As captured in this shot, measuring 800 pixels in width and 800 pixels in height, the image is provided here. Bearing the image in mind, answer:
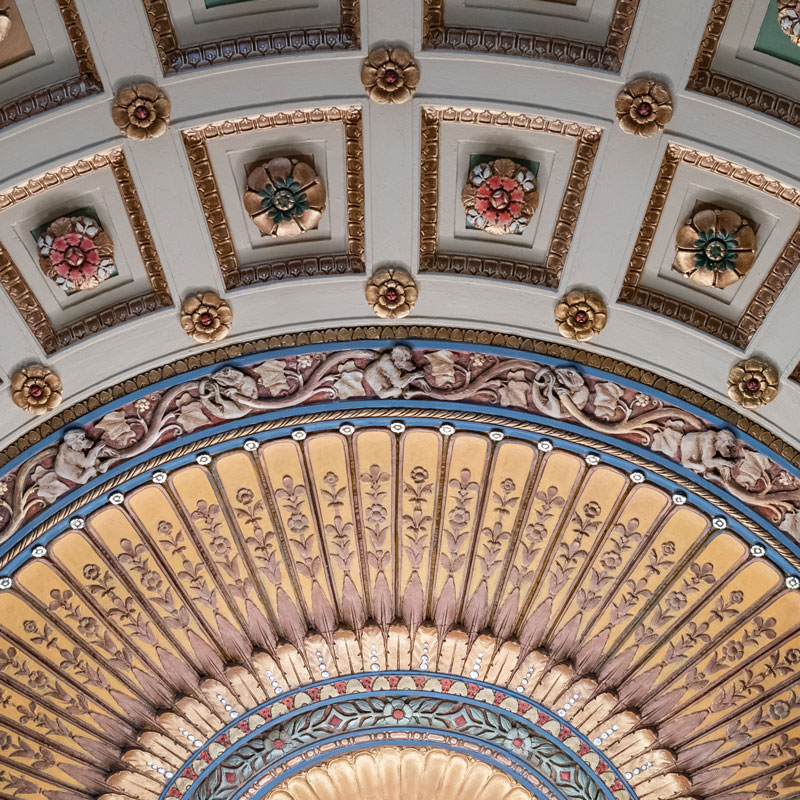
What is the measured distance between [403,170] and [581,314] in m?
1.53

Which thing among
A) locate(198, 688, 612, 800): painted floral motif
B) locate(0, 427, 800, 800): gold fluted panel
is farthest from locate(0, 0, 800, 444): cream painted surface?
locate(198, 688, 612, 800): painted floral motif

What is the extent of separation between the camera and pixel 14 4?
6.51m

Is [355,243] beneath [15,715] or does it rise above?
above

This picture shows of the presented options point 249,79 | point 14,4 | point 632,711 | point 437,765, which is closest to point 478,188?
point 249,79

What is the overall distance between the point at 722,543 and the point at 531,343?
2029 millimetres

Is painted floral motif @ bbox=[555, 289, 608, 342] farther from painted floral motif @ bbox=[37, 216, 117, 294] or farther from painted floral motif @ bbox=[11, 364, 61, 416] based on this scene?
painted floral motif @ bbox=[11, 364, 61, 416]

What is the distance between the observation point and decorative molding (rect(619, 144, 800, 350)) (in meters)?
6.94

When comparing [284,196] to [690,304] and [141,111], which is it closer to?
[141,111]

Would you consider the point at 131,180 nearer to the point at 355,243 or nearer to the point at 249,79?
the point at 249,79

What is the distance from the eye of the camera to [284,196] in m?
7.33

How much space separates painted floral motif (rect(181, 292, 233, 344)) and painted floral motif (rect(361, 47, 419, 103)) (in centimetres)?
177

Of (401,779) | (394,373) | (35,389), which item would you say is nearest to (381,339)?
(394,373)

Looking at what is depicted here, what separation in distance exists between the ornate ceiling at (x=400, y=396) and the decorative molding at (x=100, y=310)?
2cm

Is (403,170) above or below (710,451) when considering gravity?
above
